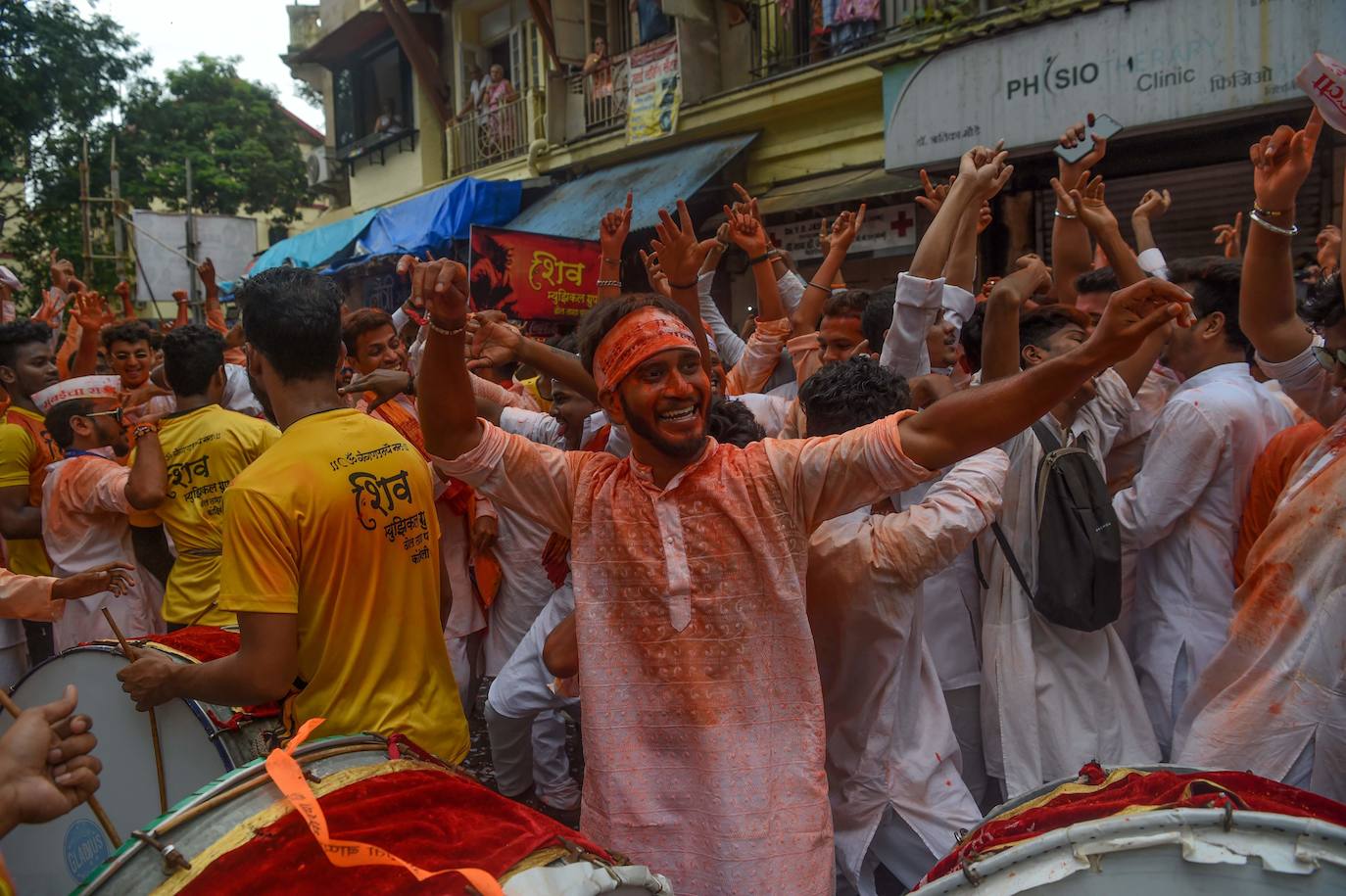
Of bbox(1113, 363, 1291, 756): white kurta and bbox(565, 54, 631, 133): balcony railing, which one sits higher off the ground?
bbox(565, 54, 631, 133): balcony railing

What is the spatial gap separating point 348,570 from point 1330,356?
8.41 feet

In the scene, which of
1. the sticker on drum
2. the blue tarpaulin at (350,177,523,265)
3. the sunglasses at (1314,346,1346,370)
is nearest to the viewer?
the sunglasses at (1314,346,1346,370)

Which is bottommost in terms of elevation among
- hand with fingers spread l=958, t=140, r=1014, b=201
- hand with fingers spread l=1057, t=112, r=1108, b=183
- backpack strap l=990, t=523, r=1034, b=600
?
backpack strap l=990, t=523, r=1034, b=600

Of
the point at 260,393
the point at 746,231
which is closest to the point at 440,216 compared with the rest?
the point at 260,393

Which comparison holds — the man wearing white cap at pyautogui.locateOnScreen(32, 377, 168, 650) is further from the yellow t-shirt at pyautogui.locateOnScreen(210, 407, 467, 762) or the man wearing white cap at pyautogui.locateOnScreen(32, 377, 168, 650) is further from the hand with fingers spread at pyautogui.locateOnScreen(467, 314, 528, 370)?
the yellow t-shirt at pyautogui.locateOnScreen(210, 407, 467, 762)

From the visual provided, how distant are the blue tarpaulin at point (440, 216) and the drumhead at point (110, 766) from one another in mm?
12128

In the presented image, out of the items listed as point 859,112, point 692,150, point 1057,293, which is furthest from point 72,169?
point 1057,293

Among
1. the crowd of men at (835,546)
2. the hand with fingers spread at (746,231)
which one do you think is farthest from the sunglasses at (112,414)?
the hand with fingers spread at (746,231)

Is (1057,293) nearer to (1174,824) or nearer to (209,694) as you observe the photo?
(1174,824)

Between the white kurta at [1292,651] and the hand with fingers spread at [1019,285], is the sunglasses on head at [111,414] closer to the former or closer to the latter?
the hand with fingers spread at [1019,285]

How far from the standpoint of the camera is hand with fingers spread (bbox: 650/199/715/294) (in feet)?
12.1

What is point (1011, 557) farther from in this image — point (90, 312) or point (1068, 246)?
point (90, 312)

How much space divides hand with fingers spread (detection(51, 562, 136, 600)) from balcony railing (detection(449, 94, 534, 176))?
1418 centimetres

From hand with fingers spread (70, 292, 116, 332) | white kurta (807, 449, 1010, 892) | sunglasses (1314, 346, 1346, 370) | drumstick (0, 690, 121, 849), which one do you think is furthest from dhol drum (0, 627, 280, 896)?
hand with fingers spread (70, 292, 116, 332)
